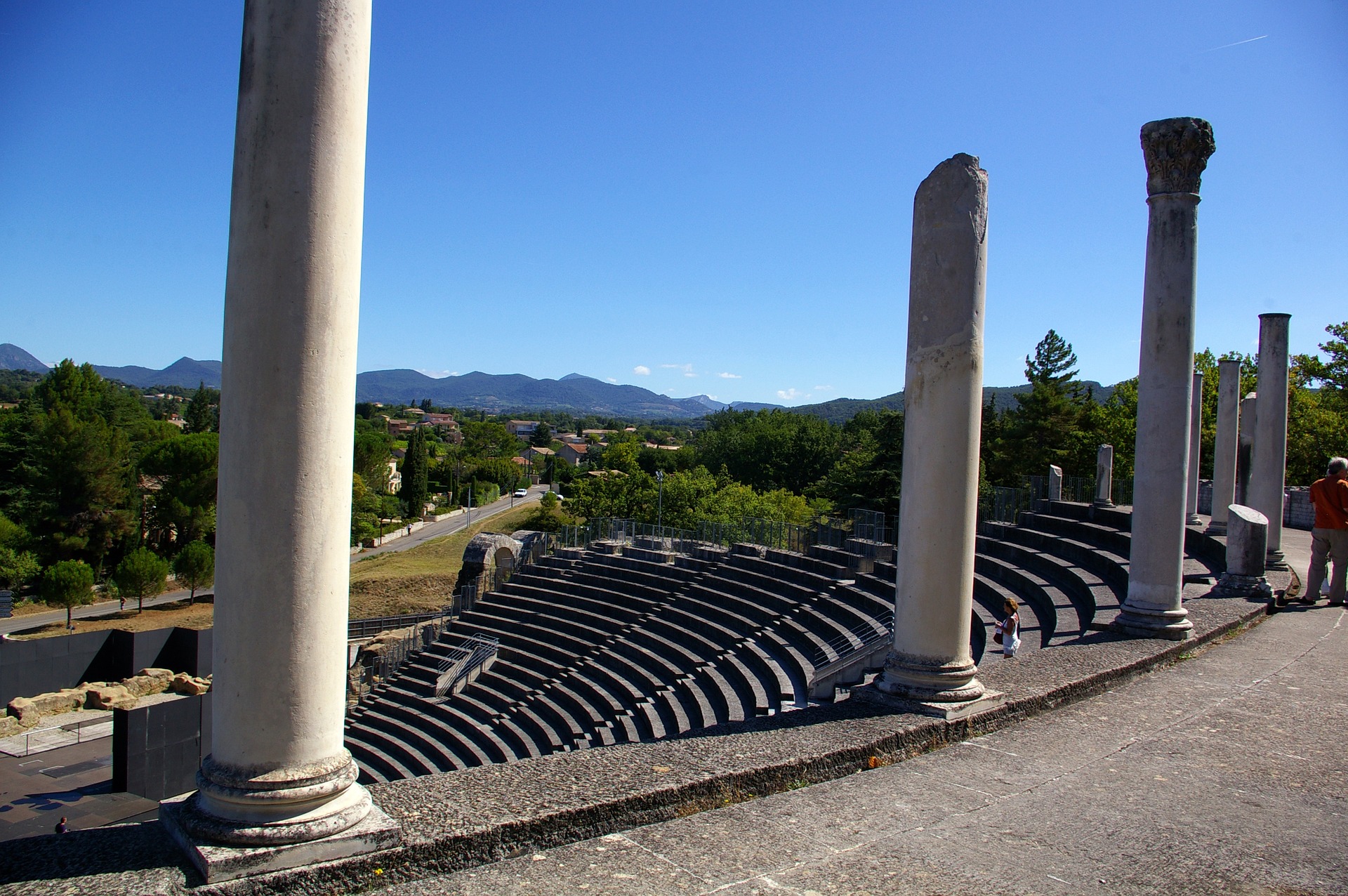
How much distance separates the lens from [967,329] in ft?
20.2

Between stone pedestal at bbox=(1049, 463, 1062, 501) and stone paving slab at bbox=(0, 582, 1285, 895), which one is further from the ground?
stone pedestal at bbox=(1049, 463, 1062, 501)

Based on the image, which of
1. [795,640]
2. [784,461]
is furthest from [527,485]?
[795,640]

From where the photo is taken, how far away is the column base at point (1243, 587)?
35.3 ft

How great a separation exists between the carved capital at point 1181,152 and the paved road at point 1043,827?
5.34m

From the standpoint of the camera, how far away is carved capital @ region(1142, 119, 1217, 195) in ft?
28.8

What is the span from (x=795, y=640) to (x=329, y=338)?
551 inches

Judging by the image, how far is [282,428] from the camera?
3.68 m

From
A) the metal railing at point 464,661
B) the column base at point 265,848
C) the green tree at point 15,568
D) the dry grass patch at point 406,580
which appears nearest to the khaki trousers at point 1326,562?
the column base at point 265,848

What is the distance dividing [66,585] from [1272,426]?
4708 centimetres

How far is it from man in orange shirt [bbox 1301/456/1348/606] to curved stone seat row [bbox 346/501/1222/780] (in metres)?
2.08

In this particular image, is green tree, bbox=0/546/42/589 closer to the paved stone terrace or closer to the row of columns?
the row of columns

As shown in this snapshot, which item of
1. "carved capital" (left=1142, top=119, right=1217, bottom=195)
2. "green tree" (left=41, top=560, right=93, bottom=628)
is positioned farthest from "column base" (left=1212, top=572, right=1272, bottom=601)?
"green tree" (left=41, top=560, right=93, bottom=628)

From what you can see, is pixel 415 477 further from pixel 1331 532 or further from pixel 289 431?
pixel 289 431

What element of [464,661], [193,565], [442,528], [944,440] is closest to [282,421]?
[944,440]
